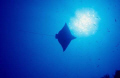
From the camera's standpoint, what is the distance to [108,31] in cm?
754

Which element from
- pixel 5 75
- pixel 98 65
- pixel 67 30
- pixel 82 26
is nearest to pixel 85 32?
pixel 82 26

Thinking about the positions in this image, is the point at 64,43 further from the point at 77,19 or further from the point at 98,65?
the point at 98,65

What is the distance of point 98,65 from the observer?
9.32 metres

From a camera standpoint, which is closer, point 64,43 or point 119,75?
point 64,43

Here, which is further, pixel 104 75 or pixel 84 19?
pixel 104 75

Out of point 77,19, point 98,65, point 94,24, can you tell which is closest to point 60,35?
point 77,19

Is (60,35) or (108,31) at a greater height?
(60,35)

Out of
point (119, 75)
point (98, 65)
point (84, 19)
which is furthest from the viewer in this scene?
point (98, 65)

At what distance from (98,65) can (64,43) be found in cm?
460

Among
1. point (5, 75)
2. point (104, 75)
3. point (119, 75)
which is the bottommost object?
point (119, 75)

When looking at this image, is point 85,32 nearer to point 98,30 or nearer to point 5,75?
point 98,30

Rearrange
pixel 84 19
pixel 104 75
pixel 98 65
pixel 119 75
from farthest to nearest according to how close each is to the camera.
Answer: pixel 98 65
pixel 104 75
pixel 119 75
pixel 84 19

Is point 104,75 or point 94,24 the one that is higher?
point 94,24

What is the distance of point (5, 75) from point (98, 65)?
9.43 m
